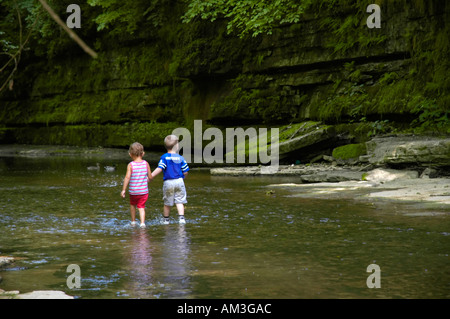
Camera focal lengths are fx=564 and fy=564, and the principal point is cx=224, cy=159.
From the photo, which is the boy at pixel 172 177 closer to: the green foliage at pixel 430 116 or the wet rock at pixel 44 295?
the wet rock at pixel 44 295

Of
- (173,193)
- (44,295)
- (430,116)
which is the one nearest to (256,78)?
(430,116)

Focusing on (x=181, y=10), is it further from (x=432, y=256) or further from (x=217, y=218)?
(x=432, y=256)

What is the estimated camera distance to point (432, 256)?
6570 mm

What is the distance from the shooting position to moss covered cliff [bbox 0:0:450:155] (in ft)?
70.1

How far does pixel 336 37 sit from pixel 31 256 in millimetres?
19425

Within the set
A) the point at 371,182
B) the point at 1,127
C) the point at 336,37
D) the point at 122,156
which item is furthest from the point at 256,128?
the point at 1,127

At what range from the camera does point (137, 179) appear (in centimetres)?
963

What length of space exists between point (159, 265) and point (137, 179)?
336cm

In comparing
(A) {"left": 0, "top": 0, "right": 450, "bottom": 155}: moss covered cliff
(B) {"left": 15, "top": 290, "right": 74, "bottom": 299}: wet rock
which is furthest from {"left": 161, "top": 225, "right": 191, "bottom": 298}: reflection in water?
(A) {"left": 0, "top": 0, "right": 450, "bottom": 155}: moss covered cliff

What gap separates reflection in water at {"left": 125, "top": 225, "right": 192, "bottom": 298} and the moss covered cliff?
12307mm

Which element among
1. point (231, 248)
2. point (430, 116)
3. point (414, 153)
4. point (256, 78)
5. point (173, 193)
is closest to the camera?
point (231, 248)

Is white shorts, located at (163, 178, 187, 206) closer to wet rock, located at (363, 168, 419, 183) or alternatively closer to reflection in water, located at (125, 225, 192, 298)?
reflection in water, located at (125, 225, 192, 298)

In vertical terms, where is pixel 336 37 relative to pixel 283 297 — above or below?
above

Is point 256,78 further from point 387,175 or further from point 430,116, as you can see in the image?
point 387,175
